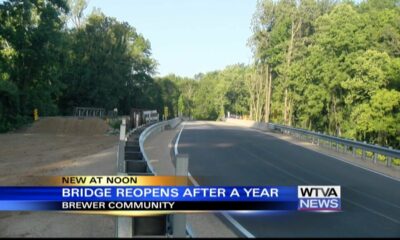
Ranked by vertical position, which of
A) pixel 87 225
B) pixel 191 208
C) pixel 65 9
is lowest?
pixel 87 225

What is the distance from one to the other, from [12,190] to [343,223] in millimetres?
6530

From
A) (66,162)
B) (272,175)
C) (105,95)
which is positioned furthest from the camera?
(105,95)

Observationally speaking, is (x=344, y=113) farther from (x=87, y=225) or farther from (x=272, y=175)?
(x=87, y=225)

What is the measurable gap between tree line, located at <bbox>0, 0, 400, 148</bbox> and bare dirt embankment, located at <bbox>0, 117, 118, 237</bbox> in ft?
42.3

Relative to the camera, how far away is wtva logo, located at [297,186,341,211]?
20.4 ft

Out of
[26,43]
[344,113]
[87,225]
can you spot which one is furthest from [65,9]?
[87,225]

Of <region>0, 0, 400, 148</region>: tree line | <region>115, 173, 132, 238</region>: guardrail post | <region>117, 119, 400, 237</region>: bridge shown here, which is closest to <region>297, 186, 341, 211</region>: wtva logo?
<region>117, 119, 400, 237</region>: bridge

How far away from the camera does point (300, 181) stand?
15914mm

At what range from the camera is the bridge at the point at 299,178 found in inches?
385

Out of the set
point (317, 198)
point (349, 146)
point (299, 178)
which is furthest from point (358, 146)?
point (317, 198)

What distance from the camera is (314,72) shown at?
189 feet

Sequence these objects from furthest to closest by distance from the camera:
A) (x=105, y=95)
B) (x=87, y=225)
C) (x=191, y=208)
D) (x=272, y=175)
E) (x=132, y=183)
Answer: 1. (x=105, y=95)
2. (x=272, y=175)
3. (x=87, y=225)
4. (x=132, y=183)
5. (x=191, y=208)

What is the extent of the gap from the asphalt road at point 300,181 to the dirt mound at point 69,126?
14575 millimetres

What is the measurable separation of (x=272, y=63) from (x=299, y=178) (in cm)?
6582
